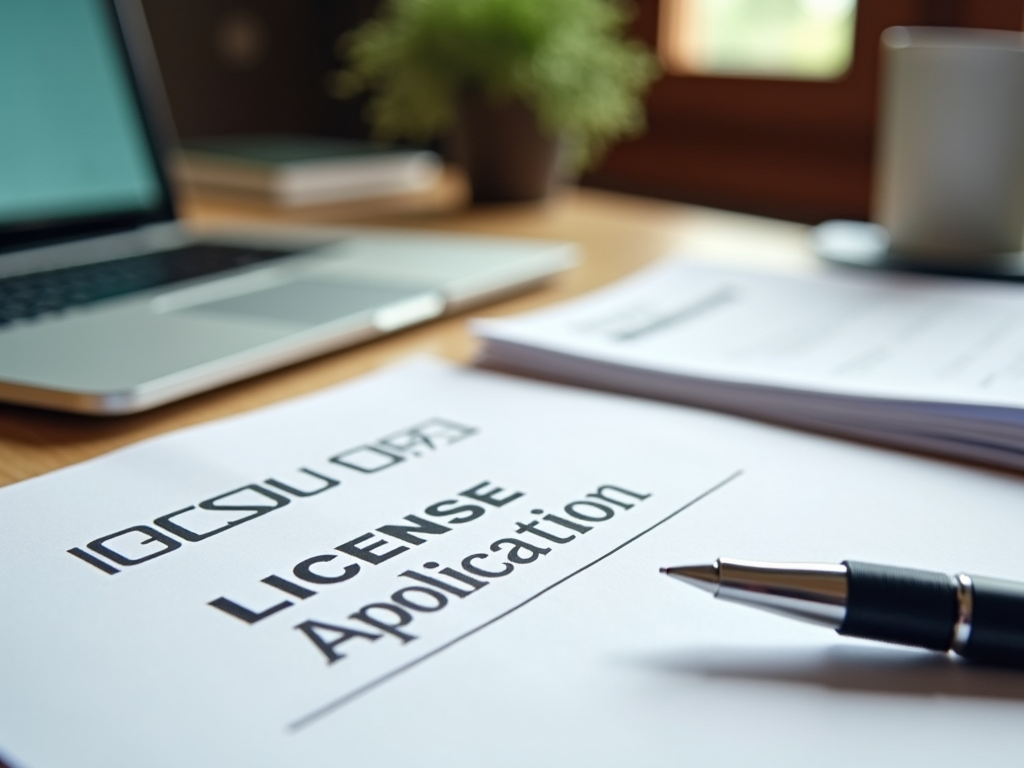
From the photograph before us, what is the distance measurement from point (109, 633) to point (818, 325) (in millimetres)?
481

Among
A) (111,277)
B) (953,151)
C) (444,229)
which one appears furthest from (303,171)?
(953,151)

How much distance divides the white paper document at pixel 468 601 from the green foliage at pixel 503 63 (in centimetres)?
66

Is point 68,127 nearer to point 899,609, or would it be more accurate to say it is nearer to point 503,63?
point 503,63

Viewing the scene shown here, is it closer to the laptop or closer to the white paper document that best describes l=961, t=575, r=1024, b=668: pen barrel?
the white paper document

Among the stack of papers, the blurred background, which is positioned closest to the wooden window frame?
the blurred background

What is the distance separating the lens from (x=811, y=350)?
1.90 ft

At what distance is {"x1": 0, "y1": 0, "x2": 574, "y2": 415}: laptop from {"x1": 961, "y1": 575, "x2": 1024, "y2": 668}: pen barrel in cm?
36

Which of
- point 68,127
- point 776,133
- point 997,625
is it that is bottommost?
point 776,133

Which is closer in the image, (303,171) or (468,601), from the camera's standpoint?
(468,601)

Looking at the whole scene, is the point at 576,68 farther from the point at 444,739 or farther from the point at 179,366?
the point at 444,739

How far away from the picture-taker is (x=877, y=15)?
138 centimetres

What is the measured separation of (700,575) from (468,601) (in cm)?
8

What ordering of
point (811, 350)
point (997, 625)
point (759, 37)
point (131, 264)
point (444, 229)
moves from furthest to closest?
point (759, 37) → point (444, 229) → point (131, 264) → point (811, 350) → point (997, 625)

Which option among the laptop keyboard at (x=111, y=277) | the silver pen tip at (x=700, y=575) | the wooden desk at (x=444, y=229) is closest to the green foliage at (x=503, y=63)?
the wooden desk at (x=444, y=229)
